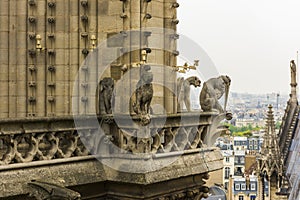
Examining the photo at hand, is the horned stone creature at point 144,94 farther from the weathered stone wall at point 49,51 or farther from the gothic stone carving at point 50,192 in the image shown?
the weathered stone wall at point 49,51

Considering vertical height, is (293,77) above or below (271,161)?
above

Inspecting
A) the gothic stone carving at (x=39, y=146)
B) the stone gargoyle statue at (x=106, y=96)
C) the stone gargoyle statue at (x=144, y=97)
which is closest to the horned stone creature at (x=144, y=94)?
the stone gargoyle statue at (x=144, y=97)

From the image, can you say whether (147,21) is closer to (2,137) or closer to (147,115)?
(147,115)

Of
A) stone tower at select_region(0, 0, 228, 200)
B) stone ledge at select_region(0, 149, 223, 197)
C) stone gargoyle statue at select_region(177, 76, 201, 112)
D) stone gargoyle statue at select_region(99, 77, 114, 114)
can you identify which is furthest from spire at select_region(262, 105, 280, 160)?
stone gargoyle statue at select_region(99, 77, 114, 114)

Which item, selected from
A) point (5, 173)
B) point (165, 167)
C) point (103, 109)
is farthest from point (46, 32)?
point (5, 173)

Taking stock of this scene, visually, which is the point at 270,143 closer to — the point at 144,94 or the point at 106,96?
the point at 106,96

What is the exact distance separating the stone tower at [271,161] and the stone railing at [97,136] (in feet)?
72.4

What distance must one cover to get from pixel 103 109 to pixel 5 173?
170 centimetres

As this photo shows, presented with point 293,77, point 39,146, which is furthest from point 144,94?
point 293,77

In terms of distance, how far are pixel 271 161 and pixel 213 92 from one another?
21.8 metres

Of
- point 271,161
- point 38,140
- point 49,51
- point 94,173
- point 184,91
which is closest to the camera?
point 38,140

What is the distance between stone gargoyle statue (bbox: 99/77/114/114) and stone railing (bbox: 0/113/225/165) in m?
0.14

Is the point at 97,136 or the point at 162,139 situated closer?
the point at 97,136

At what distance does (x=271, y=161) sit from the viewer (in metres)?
30.2
